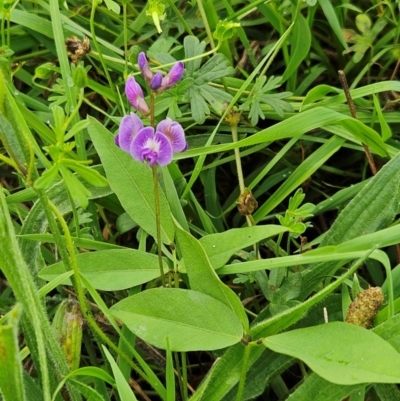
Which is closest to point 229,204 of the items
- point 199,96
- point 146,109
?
point 199,96

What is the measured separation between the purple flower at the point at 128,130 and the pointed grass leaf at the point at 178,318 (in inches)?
11.1

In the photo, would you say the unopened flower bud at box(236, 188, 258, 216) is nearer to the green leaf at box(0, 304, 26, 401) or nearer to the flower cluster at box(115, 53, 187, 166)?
the flower cluster at box(115, 53, 187, 166)

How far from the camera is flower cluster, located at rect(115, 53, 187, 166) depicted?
1.04 meters

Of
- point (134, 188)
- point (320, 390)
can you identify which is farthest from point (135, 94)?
point (320, 390)

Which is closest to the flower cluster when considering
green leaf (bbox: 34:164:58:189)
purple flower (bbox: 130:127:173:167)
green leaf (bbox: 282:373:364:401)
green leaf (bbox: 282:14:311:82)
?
purple flower (bbox: 130:127:173:167)

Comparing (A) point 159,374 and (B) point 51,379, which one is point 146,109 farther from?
(A) point 159,374

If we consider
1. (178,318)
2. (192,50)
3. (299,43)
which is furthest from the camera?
(299,43)

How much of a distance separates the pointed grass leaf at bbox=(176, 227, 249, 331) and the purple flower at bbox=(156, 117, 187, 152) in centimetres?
17

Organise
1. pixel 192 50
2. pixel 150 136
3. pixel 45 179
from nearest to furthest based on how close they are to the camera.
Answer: pixel 45 179 → pixel 150 136 → pixel 192 50

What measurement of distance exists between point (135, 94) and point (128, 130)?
9cm

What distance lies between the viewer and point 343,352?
1.05 metres

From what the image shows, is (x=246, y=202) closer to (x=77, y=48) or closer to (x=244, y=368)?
(x=244, y=368)

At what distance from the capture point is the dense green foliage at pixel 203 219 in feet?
3.52

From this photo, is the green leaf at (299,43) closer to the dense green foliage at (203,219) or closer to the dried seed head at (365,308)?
the dense green foliage at (203,219)
